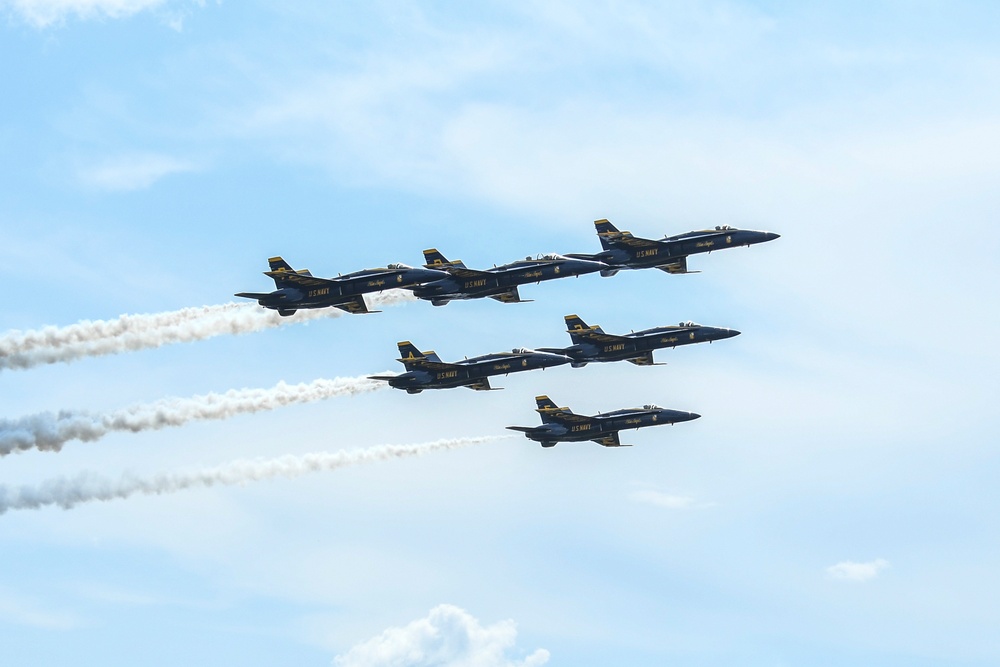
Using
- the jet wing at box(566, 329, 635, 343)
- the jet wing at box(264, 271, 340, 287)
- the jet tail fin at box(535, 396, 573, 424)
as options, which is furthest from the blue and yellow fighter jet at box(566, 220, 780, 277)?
the jet wing at box(264, 271, 340, 287)

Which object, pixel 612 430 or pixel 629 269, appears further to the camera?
pixel 612 430

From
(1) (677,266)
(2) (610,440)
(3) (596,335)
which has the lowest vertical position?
(2) (610,440)

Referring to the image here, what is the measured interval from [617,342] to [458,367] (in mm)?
16343

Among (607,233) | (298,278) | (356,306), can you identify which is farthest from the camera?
(607,233)

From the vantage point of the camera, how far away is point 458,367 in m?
148

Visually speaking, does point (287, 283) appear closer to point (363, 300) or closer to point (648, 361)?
point (363, 300)

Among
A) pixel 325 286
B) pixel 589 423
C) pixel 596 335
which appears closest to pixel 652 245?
pixel 596 335

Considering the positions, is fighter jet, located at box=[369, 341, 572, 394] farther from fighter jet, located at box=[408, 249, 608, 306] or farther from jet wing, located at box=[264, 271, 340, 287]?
jet wing, located at box=[264, 271, 340, 287]

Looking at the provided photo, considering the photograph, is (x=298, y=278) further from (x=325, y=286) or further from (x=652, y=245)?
(x=652, y=245)

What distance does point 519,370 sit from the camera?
149 m

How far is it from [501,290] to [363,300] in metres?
12.7

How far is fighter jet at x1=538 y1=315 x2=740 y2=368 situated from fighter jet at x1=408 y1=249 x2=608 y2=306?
960 cm

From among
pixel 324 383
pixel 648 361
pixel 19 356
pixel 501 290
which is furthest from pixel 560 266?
pixel 19 356

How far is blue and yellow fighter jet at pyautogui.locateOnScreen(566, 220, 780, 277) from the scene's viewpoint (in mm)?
144750
